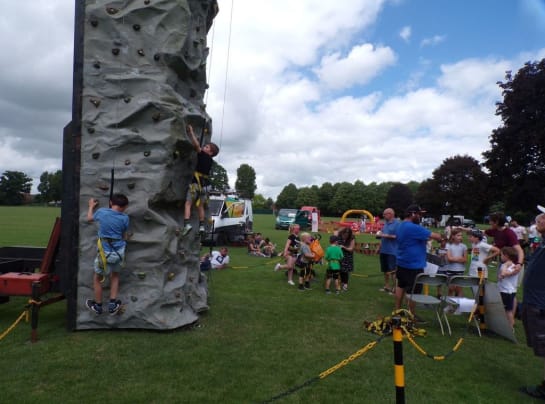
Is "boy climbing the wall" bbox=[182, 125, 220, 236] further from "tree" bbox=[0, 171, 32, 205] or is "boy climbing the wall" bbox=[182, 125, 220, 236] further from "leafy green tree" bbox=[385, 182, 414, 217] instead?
"tree" bbox=[0, 171, 32, 205]

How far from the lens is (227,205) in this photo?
A: 2030 cm

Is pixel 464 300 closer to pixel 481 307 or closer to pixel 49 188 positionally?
pixel 481 307

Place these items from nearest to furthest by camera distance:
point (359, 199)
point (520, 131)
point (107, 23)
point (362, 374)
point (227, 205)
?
point (362, 374)
point (107, 23)
point (227, 205)
point (520, 131)
point (359, 199)

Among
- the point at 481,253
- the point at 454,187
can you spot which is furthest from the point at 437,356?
the point at 454,187

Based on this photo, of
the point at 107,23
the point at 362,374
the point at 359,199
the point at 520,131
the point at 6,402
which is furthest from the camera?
the point at 359,199

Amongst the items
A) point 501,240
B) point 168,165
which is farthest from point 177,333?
point 501,240

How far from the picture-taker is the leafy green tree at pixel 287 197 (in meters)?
122

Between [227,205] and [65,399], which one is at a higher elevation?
[227,205]

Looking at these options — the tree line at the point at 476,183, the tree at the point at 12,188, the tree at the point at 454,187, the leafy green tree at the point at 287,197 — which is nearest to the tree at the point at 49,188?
the tree line at the point at 476,183

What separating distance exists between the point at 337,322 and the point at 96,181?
16.0 feet

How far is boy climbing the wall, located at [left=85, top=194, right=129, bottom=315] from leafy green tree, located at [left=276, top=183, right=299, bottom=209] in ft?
376

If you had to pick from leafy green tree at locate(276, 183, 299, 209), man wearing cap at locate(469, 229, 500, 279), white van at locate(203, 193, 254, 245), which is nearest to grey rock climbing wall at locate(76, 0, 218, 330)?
man wearing cap at locate(469, 229, 500, 279)

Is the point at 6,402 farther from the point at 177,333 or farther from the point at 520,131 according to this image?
the point at 520,131

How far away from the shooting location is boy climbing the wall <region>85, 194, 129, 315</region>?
18.1ft
